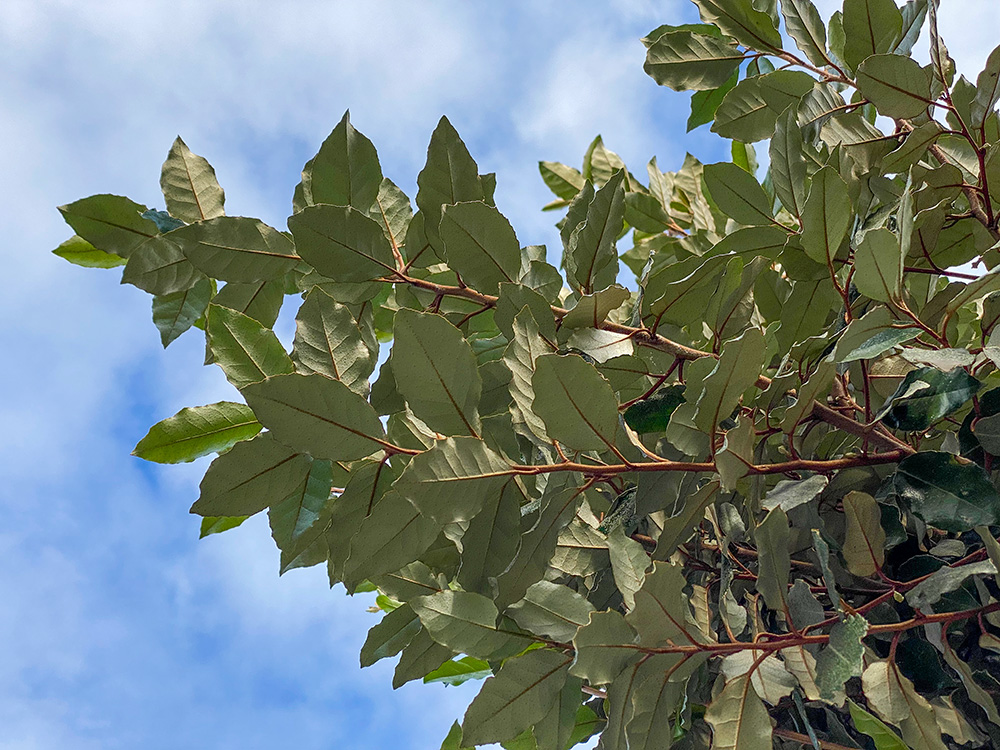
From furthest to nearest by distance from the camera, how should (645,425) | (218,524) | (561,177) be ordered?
(561,177) → (218,524) → (645,425)

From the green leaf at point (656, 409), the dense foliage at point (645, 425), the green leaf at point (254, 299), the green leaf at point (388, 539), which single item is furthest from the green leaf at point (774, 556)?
the green leaf at point (254, 299)

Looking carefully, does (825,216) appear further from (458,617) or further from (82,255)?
(82,255)

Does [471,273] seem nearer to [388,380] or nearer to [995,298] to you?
[388,380]

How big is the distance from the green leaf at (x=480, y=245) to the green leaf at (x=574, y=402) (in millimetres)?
114

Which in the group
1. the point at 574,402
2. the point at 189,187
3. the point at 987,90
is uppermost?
the point at 189,187

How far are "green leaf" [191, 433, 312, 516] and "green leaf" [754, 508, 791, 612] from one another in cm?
31

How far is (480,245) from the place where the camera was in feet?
1.85

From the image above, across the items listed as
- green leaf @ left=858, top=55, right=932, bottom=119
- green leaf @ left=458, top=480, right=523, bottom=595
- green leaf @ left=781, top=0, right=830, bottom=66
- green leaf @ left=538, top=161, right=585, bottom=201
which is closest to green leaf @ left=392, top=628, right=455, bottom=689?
green leaf @ left=458, top=480, right=523, bottom=595

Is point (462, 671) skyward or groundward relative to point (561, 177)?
groundward

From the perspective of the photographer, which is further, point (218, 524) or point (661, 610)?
point (218, 524)

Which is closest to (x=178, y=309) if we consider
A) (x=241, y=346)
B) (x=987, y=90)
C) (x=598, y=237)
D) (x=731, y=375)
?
(x=241, y=346)

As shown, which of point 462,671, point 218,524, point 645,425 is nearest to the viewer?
point 645,425

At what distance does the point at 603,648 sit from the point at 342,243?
1.07 ft

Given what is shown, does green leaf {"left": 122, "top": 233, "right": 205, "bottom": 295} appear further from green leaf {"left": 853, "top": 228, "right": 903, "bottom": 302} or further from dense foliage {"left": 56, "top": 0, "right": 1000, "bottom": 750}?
green leaf {"left": 853, "top": 228, "right": 903, "bottom": 302}
